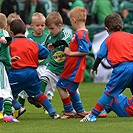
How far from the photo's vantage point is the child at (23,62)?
1044 centimetres

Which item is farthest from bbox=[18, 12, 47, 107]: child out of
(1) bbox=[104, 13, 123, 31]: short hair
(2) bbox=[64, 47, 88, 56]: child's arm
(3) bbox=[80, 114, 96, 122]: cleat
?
(3) bbox=[80, 114, 96, 122]: cleat

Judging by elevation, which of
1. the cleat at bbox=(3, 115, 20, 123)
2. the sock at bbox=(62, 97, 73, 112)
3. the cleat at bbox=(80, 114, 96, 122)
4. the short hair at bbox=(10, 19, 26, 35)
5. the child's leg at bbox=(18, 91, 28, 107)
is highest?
the short hair at bbox=(10, 19, 26, 35)

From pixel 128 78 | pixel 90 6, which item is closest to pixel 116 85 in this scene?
pixel 128 78

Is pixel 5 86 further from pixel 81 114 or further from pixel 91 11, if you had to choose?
pixel 91 11

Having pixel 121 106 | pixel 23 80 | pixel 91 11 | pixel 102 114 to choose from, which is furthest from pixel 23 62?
pixel 91 11

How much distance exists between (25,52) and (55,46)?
75cm

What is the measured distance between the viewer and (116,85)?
1002cm

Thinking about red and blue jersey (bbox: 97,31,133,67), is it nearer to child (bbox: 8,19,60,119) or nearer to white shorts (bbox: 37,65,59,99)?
child (bbox: 8,19,60,119)

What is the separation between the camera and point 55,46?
1101 cm

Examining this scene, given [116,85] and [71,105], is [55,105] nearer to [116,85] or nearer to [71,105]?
[71,105]

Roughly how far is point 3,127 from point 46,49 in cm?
168

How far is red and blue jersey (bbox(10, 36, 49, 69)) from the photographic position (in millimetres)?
10453

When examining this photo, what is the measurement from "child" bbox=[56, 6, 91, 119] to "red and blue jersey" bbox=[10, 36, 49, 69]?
0.45 m

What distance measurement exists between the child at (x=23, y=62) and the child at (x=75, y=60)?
0.46 metres
